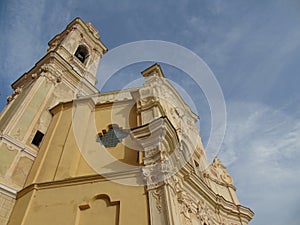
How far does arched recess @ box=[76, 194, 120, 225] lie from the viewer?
24.8 feet

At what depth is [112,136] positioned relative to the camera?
11.3 m

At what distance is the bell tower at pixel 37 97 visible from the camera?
968 centimetres

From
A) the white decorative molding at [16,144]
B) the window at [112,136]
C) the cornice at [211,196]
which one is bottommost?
the cornice at [211,196]

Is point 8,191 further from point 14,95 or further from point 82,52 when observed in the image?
point 82,52

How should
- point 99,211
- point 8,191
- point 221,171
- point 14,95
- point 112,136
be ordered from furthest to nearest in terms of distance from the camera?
point 221,171 < point 14,95 < point 112,136 < point 8,191 < point 99,211

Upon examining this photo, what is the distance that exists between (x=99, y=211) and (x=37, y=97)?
768 cm

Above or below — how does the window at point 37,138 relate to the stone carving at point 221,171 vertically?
below

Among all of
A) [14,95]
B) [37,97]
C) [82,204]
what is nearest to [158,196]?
[82,204]

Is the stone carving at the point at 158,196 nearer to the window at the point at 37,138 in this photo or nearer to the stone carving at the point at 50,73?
the window at the point at 37,138

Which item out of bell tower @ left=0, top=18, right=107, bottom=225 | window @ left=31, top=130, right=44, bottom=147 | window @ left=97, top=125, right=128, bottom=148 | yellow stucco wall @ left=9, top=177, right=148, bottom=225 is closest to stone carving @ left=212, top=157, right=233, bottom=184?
window @ left=97, top=125, right=128, bottom=148

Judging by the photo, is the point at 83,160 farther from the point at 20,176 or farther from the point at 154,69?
the point at 154,69

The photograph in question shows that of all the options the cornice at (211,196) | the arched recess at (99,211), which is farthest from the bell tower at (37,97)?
the cornice at (211,196)

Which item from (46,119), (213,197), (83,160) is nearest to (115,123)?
(83,160)

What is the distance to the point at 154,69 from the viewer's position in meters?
16.2
